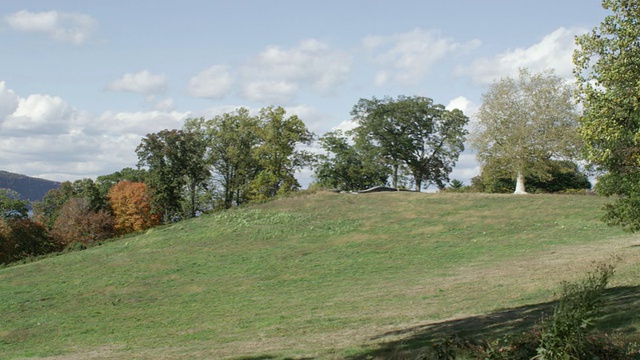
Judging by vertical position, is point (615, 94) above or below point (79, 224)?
above

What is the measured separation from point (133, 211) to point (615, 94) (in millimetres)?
66371

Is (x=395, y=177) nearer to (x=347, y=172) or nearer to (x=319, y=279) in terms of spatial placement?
(x=347, y=172)

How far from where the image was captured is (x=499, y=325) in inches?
512

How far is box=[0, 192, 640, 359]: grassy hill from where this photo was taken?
15.6 metres

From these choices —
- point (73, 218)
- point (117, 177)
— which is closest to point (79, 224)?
point (73, 218)

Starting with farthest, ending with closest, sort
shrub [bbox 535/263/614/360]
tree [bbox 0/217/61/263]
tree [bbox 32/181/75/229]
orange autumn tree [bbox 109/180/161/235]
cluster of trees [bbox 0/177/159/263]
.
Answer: tree [bbox 32/181/75/229], orange autumn tree [bbox 109/180/161/235], cluster of trees [bbox 0/177/159/263], tree [bbox 0/217/61/263], shrub [bbox 535/263/614/360]

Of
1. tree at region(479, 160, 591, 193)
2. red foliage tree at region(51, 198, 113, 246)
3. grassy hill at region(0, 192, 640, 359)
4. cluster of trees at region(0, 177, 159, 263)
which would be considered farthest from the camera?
red foliage tree at region(51, 198, 113, 246)

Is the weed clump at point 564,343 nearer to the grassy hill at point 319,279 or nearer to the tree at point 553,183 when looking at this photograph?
the grassy hill at point 319,279

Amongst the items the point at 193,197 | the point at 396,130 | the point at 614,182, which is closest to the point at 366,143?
the point at 396,130

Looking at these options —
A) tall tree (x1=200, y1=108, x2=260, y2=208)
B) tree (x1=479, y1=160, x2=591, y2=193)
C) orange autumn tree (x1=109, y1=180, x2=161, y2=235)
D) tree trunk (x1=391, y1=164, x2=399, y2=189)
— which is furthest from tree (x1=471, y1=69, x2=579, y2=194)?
orange autumn tree (x1=109, y1=180, x2=161, y2=235)

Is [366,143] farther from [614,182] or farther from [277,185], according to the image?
[614,182]

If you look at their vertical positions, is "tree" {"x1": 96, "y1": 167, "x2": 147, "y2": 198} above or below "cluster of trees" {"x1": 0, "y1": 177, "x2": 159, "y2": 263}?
above

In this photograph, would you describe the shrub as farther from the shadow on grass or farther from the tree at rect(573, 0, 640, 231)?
the tree at rect(573, 0, 640, 231)

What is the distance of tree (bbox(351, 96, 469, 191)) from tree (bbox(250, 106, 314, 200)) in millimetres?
9595
